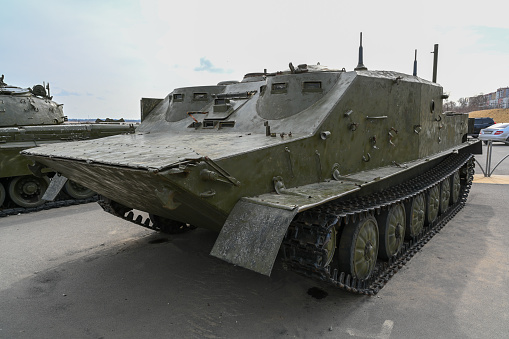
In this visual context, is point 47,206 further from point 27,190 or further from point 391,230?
point 391,230

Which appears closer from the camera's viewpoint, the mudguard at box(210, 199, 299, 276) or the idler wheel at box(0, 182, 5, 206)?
the mudguard at box(210, 199, 299, 276)

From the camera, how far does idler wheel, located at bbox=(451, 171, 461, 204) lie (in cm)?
821

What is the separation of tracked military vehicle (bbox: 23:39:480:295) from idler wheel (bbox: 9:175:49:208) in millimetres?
4165

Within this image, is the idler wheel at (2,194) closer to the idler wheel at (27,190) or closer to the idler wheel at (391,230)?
the idler wheel at (27,190)

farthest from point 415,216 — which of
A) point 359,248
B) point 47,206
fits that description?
point 47,206

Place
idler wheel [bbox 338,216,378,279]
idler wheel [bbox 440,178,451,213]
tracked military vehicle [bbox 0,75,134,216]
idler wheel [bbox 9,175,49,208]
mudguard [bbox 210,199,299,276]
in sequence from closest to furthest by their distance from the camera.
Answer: mudguard [bbox 210,199,299,276], idler wheel [bbox 338,216,378,279], idler wheel [bbox 440,178,451,213], tracked military vehicle [bbox 0,75,134,216], idler wheel [bbox 9,175,49,208]

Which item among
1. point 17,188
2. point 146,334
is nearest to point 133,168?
point 146,334

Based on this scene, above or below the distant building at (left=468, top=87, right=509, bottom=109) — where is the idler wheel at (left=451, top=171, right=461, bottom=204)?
below

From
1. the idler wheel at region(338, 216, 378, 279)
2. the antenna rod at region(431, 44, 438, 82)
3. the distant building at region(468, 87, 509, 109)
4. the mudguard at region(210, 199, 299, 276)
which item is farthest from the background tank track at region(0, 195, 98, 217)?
the distant building at region(468, 87, 509, 109)

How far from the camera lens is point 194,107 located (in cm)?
636

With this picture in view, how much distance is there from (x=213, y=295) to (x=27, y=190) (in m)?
6.73

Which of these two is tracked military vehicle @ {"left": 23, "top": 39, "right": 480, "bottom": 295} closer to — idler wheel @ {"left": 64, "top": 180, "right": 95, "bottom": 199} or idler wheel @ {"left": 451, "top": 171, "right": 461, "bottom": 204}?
idler wheel @ {"left": 451, "top": 171, "right": 461, "bottom": 204}

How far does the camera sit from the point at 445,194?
25.3ft

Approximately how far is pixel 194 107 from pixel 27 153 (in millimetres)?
2455
